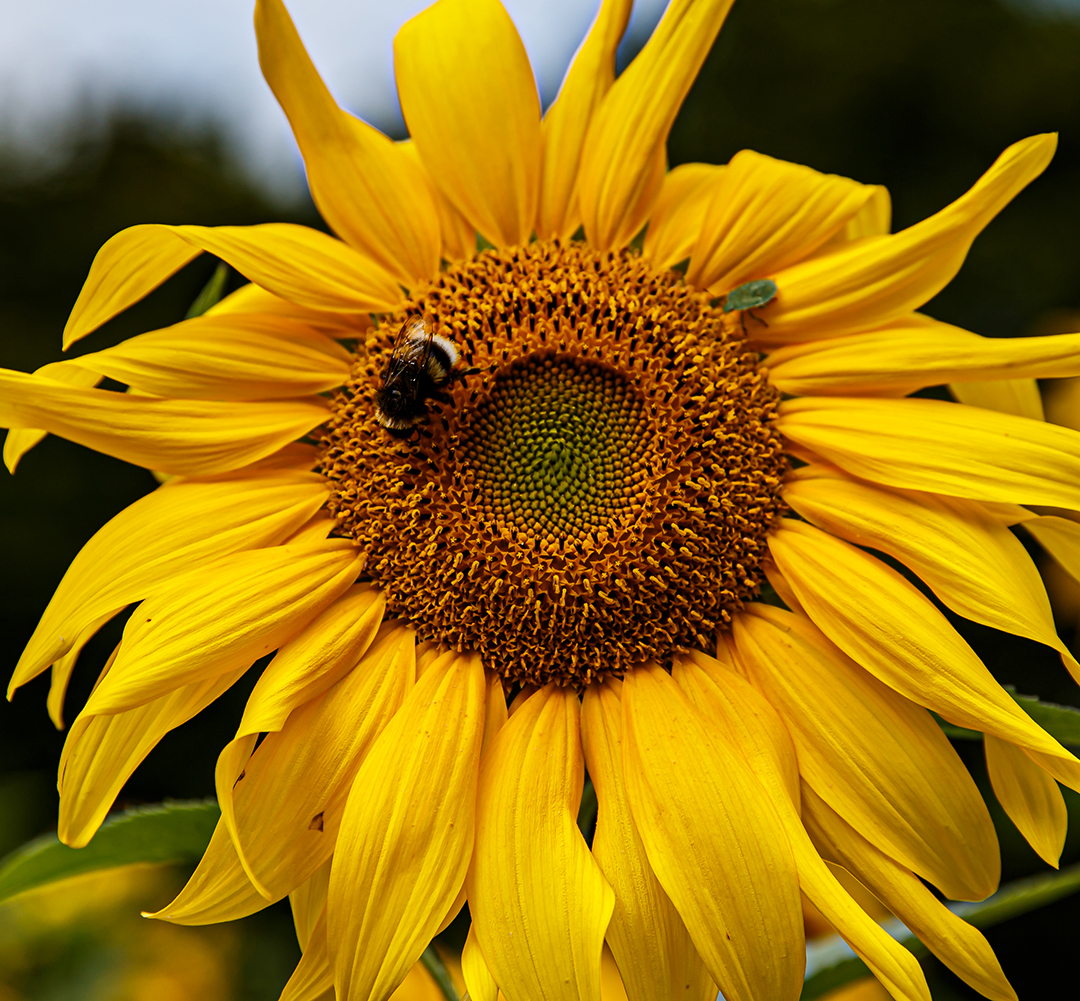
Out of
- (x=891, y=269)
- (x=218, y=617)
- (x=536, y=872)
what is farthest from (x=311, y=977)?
(x=891, y=269)

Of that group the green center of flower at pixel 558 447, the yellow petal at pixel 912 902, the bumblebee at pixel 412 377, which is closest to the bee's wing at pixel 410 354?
the bumblebee at pixel 412 377

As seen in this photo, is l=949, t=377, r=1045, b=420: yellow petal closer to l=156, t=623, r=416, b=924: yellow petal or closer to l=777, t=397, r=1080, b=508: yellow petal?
l=777, t=397, r=1080, b=508: yellow petal

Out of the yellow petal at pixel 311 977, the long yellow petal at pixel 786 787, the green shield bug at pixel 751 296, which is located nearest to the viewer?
the long yellow petal at pixel 786 787

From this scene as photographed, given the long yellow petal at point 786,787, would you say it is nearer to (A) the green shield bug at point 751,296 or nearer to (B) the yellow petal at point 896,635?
(B) the yellow petal at point 896,635

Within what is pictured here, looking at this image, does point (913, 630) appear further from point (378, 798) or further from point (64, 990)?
point (64, 990)

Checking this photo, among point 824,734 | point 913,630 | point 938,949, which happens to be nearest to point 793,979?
point 938,949

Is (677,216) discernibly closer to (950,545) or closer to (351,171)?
(351,171)
